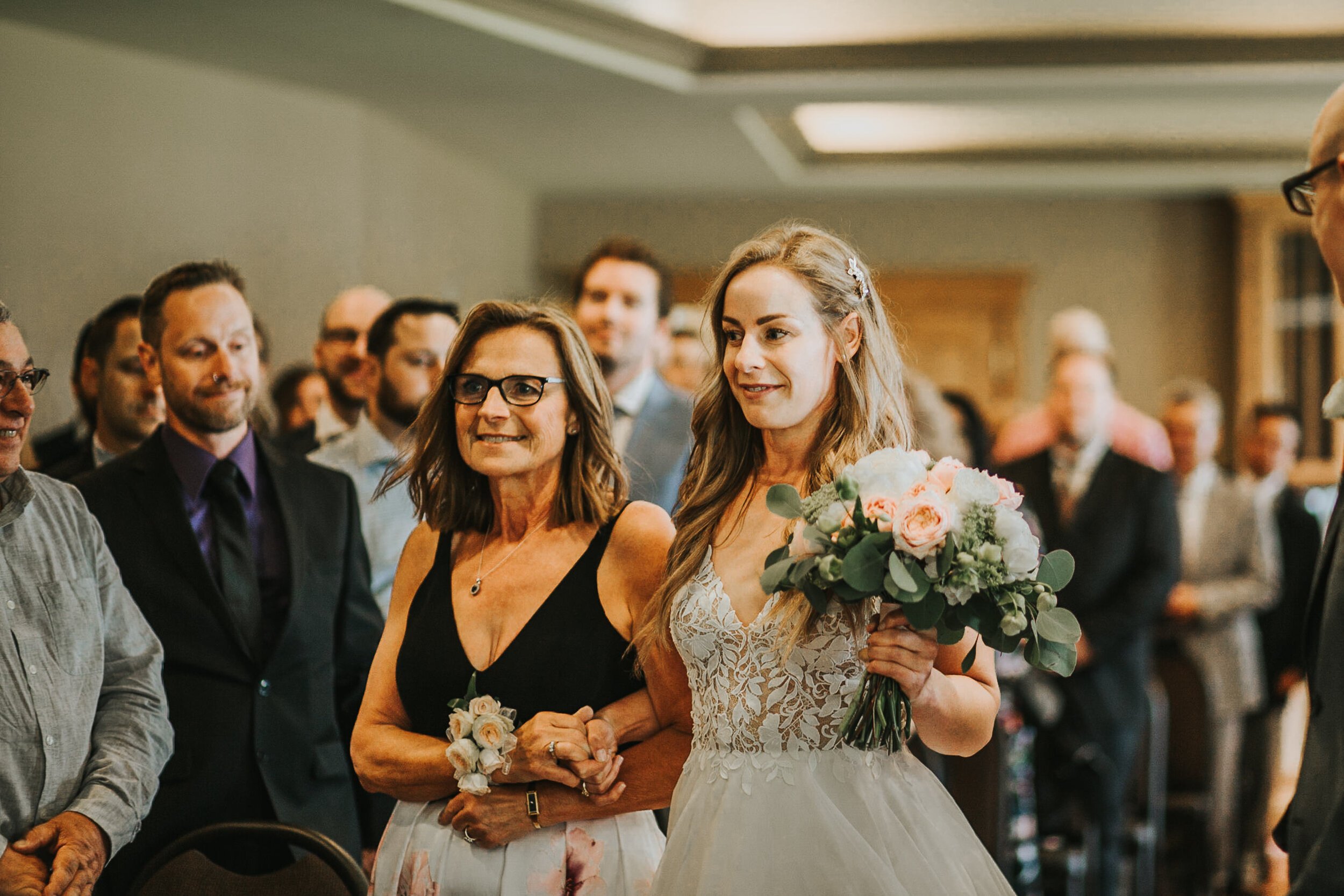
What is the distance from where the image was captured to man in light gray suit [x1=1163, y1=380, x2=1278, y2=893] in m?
5.39

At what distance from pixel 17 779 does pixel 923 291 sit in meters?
7.98

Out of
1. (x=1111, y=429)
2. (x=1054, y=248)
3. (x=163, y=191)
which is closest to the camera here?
(x=163, y=191)

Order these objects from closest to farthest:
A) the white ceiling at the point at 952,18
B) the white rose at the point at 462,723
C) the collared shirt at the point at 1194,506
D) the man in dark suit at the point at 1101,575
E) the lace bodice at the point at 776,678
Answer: the lace bodice at the point at 776,678 < the white rose at the point at 462,723 < the man in dark suit at the point at 1101,575 < the white ceiling at the point at 952,18 < the collared shirt at the point at 1194,506

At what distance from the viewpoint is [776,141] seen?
7691 millimetres

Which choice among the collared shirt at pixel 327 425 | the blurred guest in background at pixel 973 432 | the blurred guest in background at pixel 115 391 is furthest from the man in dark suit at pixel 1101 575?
the blurred guest in background at pixel 115 391

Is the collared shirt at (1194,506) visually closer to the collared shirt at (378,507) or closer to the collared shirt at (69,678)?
the collared shirt at (378,507)

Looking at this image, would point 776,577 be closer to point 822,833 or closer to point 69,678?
point 822,833

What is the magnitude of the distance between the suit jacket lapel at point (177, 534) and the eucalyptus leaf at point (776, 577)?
124 centimetres

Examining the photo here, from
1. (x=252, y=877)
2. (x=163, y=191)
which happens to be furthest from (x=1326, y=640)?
(x=163, y=191)

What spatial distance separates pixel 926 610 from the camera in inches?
68.7

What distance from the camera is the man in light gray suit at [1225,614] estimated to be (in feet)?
17.7

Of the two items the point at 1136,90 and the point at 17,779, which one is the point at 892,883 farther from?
the point at 1136,90

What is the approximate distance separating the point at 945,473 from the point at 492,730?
2.73 feet

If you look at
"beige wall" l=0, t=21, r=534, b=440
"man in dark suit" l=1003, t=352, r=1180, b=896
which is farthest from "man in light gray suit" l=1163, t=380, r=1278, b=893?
A: "beige wall" l=0, t=21, r=534, b=440
